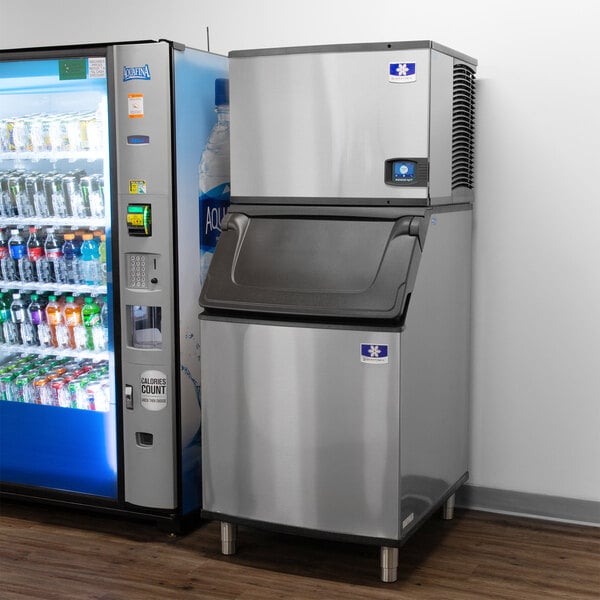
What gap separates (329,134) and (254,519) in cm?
142

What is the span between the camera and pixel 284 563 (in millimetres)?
3568

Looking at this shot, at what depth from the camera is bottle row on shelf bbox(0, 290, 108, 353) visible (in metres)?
4.02

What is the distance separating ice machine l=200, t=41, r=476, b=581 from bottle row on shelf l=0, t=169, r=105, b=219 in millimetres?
658

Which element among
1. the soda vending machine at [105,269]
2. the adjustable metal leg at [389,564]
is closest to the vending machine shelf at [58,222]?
the soda vending machine at [105,269]

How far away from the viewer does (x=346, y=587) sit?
11.0ft

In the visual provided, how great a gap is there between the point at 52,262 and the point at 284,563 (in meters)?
1.58

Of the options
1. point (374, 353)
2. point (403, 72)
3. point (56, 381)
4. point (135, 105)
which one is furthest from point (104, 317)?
point (403, 72)

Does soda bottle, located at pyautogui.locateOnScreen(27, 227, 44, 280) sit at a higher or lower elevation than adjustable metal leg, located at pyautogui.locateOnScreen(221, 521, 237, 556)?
higher

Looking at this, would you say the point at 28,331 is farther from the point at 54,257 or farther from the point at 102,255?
the point at 102,255

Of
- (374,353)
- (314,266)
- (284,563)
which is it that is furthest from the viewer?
(284,563)

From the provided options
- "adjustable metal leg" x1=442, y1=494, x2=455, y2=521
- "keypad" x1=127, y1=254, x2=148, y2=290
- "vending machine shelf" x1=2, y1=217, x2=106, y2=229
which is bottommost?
"adjustable metal leg" x1=442, y1=494, x2=455, y2=521

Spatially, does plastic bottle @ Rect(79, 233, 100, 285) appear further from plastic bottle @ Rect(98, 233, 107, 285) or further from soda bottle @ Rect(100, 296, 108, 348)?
soda bottle @ Rect(100, 296, 108, 348)

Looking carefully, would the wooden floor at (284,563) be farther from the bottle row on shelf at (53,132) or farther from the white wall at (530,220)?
the bottle row on shelf at (53,132)

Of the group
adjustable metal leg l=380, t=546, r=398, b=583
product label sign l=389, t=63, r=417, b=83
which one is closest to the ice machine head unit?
product label sign l=389, t=63, r=417, b=83
